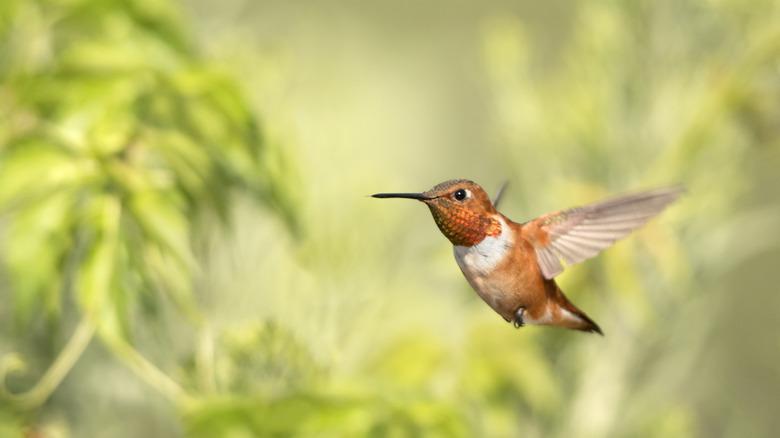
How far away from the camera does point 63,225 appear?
23.0 inches

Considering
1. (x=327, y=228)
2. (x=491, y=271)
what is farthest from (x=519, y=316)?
(x=327, y=228)

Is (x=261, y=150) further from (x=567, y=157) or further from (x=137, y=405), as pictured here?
(x=567, y=157)

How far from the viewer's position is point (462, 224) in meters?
0.36

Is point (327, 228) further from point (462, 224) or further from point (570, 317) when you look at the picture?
point (462, 224)

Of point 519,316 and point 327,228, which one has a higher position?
point 519,316

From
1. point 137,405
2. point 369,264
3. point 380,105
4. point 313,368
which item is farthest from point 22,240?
point 380,105

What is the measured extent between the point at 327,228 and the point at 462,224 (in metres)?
0.75

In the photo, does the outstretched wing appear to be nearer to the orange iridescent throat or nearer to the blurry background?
the orange iridescent throat

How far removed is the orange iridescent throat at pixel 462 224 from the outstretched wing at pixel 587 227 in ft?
0.23

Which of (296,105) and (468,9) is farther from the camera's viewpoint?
(468,9)

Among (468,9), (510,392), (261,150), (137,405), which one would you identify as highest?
(261,150)

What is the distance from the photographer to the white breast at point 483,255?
38 centimetres

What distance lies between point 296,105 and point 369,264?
1.53ft

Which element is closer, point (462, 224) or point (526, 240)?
point (462, 224)
